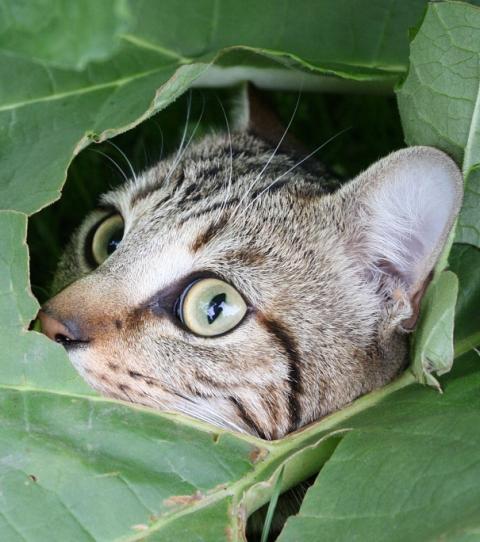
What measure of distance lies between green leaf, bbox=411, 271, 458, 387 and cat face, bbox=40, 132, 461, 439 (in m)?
0.08

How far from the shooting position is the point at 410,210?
2148 mm

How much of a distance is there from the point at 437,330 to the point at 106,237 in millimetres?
1164

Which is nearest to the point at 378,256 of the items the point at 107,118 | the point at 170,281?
the point at 170,281

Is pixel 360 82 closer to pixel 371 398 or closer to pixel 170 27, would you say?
pixel 170 27

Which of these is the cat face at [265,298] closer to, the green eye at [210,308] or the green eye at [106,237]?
the green eye at [210,308]

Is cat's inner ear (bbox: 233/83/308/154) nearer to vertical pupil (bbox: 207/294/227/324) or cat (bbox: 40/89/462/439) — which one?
cat (bbox: 40/89/462/439)

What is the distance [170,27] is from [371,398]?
1381 mm

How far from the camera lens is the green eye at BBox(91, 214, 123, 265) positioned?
2637 millimetres

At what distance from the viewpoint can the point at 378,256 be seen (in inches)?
90.5

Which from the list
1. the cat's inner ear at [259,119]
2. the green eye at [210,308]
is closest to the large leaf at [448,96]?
the green eye at [210,308]

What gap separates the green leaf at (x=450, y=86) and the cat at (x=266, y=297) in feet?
0.54

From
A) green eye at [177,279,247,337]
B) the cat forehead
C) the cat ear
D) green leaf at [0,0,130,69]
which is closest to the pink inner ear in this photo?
the cat ear

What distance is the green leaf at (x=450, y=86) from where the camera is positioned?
87.0 inches

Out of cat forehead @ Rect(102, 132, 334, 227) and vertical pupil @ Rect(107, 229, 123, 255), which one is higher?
cat forehead @ Rect(102, 132, 334, 227)
